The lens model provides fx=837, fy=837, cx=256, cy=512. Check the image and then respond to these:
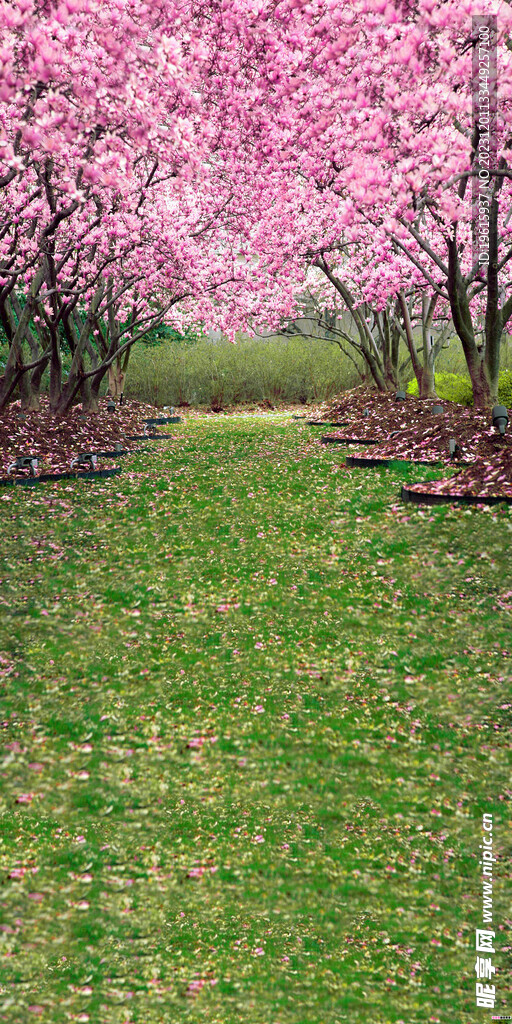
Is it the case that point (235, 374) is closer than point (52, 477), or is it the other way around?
point (52, 477)

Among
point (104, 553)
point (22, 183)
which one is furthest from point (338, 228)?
point (104, 553)

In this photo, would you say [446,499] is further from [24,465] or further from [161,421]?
[161,421]

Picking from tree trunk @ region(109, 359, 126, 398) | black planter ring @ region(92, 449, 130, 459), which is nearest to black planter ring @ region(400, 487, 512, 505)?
black planter ring @ region(92, 449, 130, 459)

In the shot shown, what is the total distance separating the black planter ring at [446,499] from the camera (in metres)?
7.87

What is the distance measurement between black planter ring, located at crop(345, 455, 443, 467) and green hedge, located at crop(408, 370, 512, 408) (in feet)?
15.4

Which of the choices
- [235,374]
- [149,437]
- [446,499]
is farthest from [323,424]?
[235,374]

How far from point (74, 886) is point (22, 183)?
14.1 meters

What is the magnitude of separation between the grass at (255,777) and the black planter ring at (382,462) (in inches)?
148

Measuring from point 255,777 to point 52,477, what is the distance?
8.24 meters

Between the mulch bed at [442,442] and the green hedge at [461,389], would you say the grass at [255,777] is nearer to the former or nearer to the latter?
the mulch bed at [442,442]

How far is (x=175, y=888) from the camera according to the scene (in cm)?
276

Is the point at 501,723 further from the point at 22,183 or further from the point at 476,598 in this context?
the point at 22,183

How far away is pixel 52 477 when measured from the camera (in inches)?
435

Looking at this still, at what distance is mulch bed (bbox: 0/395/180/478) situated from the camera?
39.5ft
